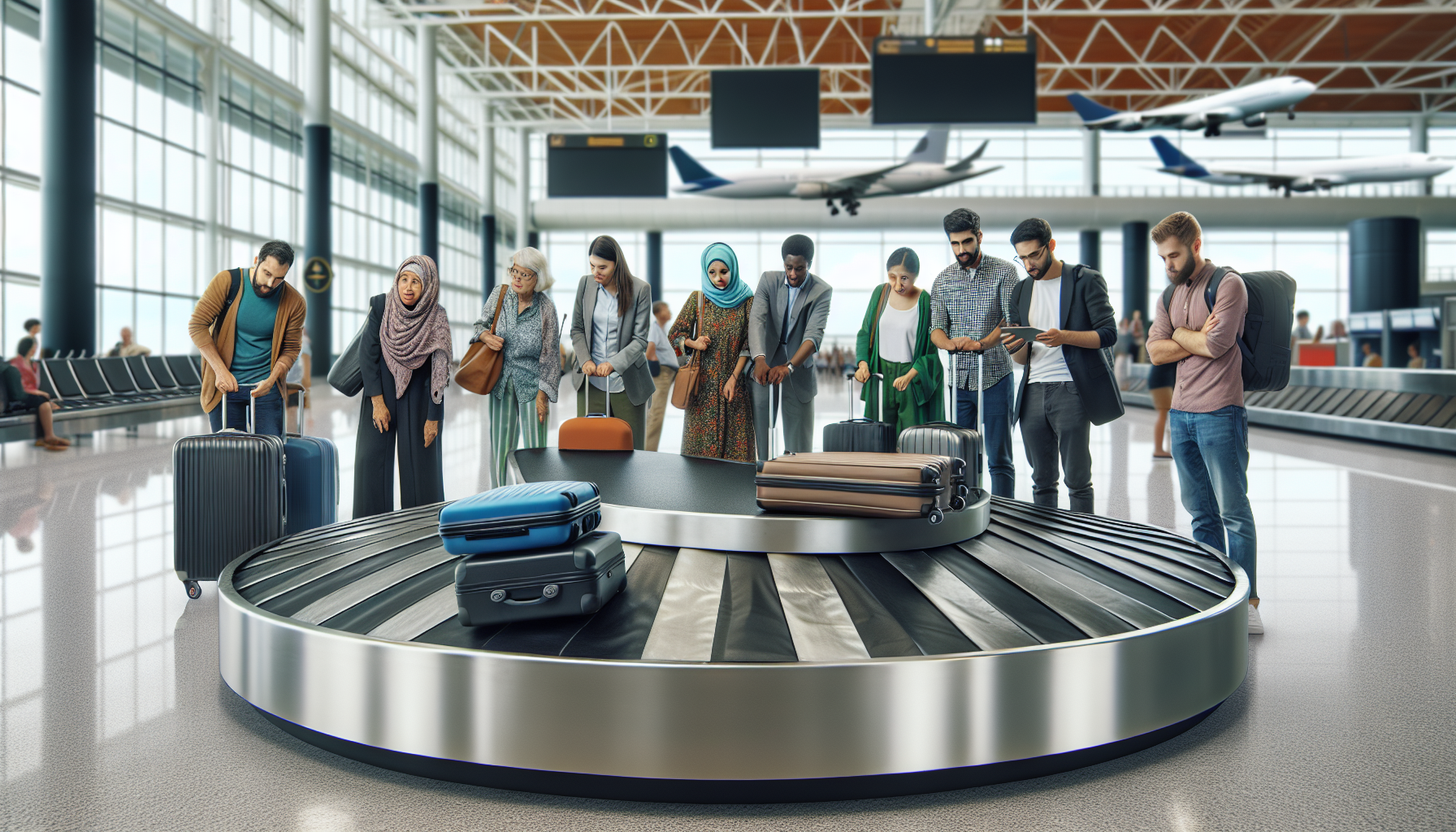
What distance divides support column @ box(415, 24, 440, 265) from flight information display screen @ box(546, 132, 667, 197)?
8.77 m

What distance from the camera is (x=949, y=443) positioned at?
4.08m

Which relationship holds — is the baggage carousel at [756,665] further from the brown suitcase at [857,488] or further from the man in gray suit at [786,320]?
the man in gray suit at [786,320]

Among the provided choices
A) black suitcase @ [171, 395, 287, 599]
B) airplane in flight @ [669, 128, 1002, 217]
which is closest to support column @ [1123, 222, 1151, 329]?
airplane in flight @ [669, 128, 1002, 217]

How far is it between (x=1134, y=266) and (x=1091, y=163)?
4992mm

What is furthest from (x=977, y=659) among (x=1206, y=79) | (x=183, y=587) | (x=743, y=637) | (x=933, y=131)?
(x=1206, y=79)

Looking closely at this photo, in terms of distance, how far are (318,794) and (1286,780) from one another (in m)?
2.20

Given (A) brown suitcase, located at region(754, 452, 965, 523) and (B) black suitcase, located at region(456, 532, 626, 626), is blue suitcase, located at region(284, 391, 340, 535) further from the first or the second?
(A) brown suitcase, located at region(754, 452, 965, 523)

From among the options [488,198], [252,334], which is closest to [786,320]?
[252,334]

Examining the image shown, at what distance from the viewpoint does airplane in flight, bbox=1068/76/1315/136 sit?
19.9 meters

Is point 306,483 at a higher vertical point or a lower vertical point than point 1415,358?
lower

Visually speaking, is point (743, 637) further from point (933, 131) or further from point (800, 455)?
point (933, 131)

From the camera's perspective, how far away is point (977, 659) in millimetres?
2053

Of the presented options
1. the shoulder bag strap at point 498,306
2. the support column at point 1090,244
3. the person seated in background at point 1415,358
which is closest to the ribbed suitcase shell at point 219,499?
the shoulder bag strap at point 498,306

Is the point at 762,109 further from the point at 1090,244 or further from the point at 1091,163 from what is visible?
the point at 1091,163
